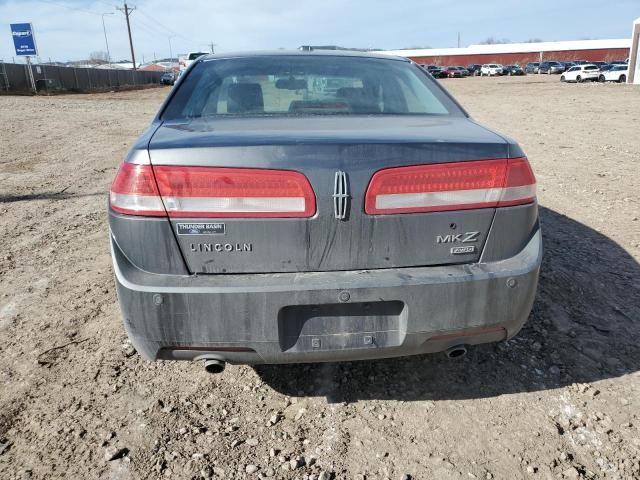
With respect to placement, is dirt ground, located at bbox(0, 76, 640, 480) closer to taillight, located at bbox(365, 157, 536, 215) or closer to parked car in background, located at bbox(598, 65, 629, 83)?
taillight, located at bbox(365, 157, 536, 215)

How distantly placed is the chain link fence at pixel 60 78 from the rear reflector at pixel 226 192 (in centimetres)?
3778

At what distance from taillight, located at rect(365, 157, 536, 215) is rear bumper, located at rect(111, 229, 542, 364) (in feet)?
0.84

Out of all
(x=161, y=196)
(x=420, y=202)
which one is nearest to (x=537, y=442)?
(x=420, y=202)

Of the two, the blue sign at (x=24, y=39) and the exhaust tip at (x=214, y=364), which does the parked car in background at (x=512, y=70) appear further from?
the exhaust tip at (x=214, y=364)

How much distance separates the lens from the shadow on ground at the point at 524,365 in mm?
2588

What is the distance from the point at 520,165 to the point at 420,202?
469 mm

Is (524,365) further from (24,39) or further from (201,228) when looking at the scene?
(24,39)

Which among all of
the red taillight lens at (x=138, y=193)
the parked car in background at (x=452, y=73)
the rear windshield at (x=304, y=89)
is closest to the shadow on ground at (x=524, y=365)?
the red taillight lens at (x=138, y=193)

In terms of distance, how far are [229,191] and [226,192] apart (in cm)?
1

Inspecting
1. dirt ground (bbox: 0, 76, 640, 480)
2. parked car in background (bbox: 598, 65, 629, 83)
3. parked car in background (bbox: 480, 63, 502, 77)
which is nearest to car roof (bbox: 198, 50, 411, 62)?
dirt ground (bbox: 0, 76, 640, 480)

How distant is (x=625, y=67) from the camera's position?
129 ft

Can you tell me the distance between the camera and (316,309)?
1.99 metres

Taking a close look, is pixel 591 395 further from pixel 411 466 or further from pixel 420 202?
pixel 420 202

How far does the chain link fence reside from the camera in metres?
34.4
